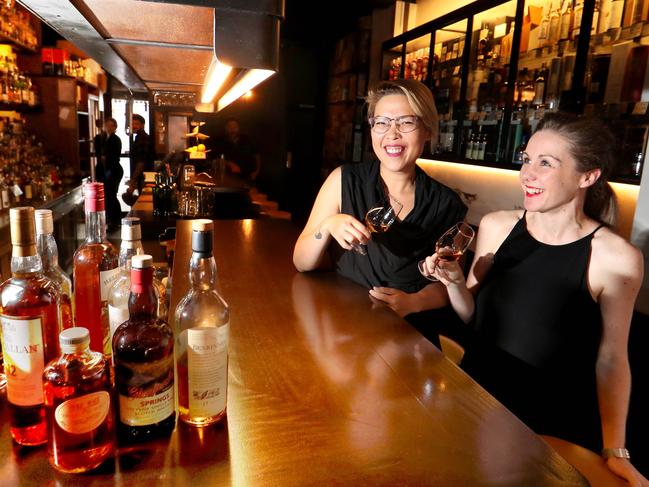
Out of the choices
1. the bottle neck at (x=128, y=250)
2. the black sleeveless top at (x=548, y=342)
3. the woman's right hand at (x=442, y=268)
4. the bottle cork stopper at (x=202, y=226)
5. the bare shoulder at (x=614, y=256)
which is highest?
the bottle cork stopper at (x=202, y=226)

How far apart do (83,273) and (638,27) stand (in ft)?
9.09

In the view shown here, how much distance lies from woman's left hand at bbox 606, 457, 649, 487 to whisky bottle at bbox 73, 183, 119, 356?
1262mm

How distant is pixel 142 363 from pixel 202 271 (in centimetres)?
16

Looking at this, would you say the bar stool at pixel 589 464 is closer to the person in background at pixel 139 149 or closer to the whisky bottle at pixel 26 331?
the whisky bottle at pixel 26 331

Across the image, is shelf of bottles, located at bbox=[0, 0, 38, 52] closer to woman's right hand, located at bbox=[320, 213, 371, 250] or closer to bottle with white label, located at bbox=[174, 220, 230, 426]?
woman's right hand, located at bbox=[320, 213, 371, 250]


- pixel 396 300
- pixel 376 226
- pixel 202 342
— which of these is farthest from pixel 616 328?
pixel 202 342

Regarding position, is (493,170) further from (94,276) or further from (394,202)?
(94,276)

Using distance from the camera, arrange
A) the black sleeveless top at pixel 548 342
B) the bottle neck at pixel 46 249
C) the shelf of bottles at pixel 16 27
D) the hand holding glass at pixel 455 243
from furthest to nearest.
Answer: the shelf of bottles at pixel 16 27 < the black sleeveless top at pixel 548 342 < the hand holding glass at pixel 455 243 < the bottle neck at pixel 46 249

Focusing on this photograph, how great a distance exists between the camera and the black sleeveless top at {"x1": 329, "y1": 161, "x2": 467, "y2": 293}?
5.69 feet

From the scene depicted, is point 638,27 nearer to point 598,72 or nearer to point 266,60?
point 598,72

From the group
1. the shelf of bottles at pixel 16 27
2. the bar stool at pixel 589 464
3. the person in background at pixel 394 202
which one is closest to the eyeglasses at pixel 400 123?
the person in background at pixel 394 202

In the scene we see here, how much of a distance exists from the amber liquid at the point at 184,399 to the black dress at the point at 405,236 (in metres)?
1.03

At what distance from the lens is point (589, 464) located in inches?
49.5

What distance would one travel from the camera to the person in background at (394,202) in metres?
1.65
